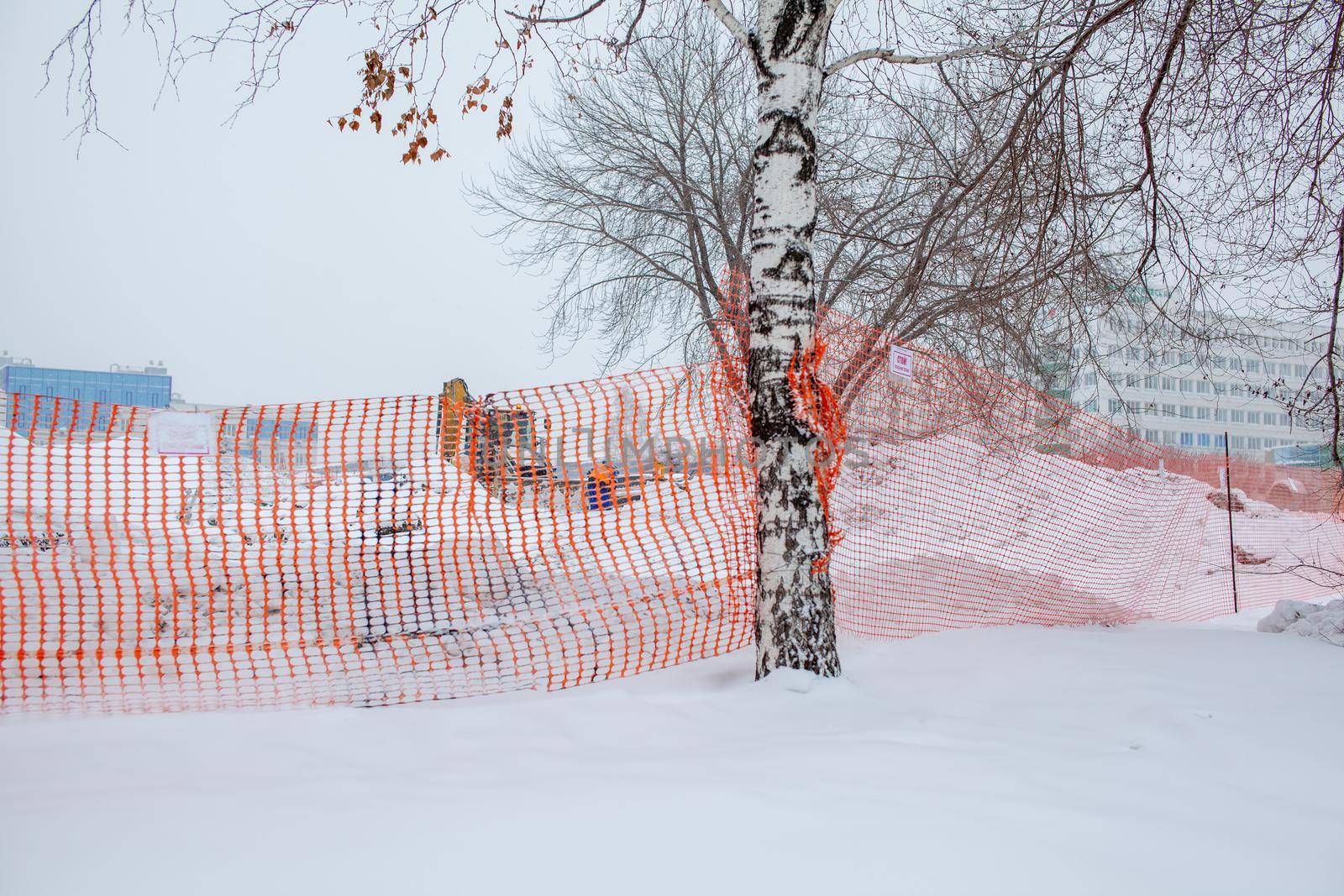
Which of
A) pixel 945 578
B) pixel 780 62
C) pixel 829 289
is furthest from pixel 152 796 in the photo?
pixel 829 289

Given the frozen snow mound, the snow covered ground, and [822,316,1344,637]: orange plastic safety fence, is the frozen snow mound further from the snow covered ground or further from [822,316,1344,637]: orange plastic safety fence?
the snow covered ground

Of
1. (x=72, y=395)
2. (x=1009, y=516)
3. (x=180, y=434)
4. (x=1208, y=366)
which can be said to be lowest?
(x=1009, y=516)

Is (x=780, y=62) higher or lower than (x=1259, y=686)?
higher

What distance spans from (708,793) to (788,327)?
2338 mm

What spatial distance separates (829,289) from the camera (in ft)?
46.9

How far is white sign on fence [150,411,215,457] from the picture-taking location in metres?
4.10

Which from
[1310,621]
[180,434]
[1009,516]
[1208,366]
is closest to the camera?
[180,434]

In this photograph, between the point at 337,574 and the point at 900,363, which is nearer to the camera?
the point at 900,363

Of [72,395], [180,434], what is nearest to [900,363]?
[180,434]

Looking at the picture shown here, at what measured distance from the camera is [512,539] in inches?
270

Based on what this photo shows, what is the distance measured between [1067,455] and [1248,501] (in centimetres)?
630

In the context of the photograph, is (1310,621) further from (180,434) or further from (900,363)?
(180,434)

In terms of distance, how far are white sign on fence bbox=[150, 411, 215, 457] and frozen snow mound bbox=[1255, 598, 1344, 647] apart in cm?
707

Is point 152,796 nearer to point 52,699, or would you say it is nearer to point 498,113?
point 52,699
